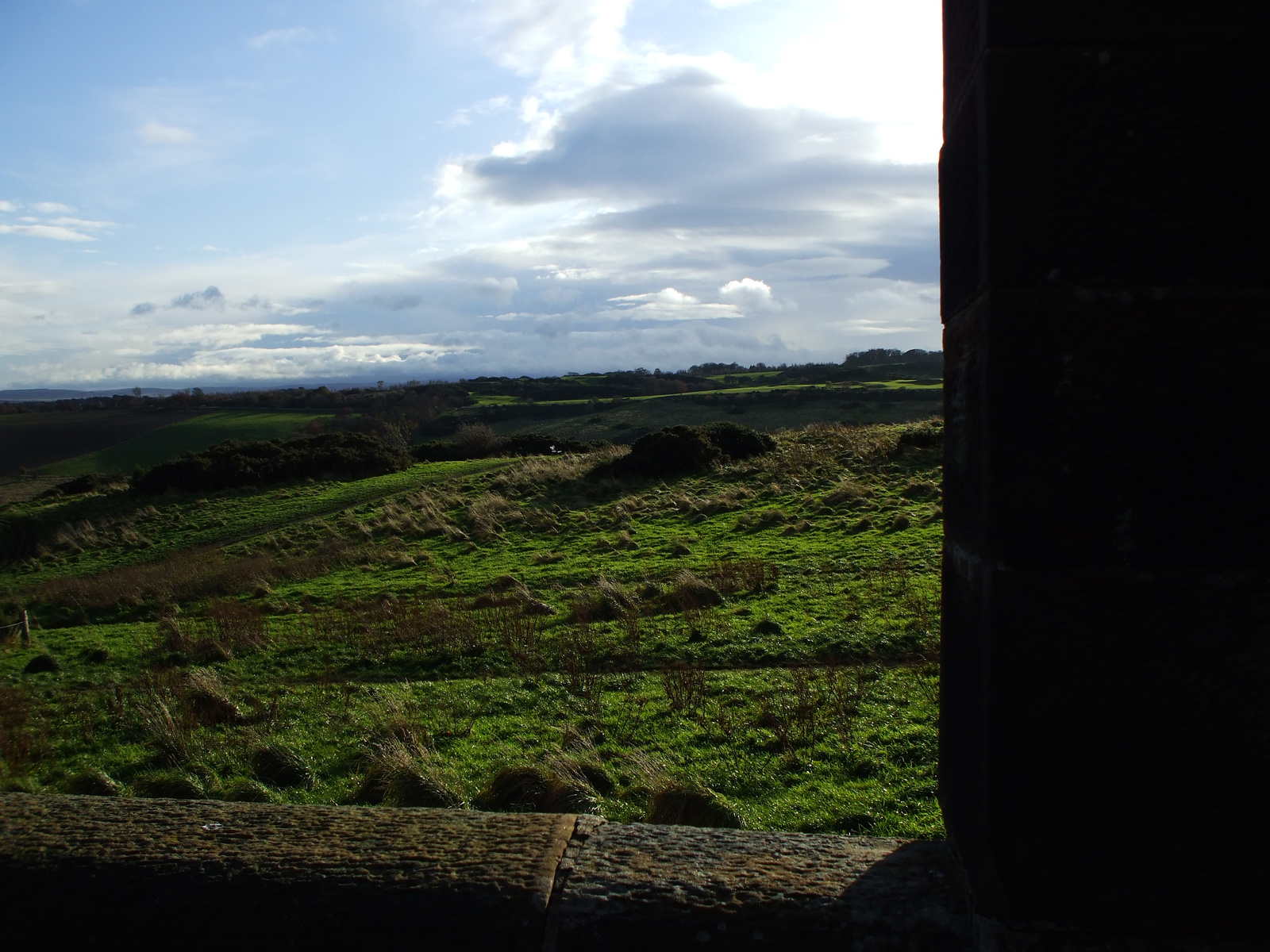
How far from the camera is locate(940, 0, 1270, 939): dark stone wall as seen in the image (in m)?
1.62

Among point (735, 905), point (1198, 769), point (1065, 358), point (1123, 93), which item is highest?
point (1123, 93)

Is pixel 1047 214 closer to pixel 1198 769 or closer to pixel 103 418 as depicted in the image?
pixel 1198 769

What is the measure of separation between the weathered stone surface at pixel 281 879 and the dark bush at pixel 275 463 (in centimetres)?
2937

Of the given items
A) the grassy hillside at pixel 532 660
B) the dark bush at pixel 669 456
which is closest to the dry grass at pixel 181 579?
the grassy hillside at pixel 532 660

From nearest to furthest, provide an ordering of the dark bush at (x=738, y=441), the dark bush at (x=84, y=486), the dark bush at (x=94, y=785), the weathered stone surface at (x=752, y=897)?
the weathered stone surface at (x=752, y=897), the dark bush at (x=94, y=785), the dark bush at (x=738, y=441), the dark bush at (x=84, y=486)

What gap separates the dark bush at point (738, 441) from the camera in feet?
85.0

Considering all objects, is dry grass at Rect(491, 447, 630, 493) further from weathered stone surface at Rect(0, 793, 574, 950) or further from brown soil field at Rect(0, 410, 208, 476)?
brown soil field at Rect(0, 410, 208, 476)

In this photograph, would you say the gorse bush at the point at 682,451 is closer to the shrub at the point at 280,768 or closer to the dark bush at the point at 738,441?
the dark bush at the point at 738,441

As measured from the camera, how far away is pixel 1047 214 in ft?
5.48

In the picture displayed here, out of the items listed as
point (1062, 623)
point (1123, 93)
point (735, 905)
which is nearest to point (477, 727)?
point (735, 905)

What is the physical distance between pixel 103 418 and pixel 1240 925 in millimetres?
70663

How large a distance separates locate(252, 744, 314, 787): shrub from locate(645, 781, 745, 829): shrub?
2.45 m

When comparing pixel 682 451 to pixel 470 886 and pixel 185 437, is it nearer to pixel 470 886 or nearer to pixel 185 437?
pixel 470 886

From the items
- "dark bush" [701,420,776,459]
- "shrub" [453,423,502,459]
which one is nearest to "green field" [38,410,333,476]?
"shrub" [453,423,502,459]
